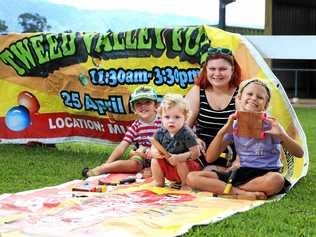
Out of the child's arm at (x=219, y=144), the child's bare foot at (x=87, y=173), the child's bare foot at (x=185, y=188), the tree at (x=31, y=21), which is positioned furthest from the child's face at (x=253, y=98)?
the tree at (x=31, y=21)

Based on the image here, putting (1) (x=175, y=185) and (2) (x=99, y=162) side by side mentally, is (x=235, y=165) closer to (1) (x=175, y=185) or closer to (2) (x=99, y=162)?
(1) (x=175, y=185)

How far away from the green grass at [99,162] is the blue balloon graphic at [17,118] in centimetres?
25

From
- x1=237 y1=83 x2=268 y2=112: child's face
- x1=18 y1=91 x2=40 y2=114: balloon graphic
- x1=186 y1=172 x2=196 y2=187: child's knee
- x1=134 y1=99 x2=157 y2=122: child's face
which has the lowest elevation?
x1=186 y1=172 x2=196 y2=187: child's knee

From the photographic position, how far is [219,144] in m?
5.26

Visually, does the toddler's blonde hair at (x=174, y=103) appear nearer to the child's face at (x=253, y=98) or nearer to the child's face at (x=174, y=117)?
the child's face at (x=174, y=117)

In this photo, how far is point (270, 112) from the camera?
6215mm

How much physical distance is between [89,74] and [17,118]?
46.2 inches

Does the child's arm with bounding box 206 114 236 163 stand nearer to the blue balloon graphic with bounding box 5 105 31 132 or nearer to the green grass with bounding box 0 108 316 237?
the green grass with bounding box 0 108 316 237

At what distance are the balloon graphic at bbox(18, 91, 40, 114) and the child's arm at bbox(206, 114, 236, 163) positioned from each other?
3.37 m

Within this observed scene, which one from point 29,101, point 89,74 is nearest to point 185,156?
point 89,74

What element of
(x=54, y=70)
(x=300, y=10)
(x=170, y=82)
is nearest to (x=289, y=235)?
(x=170, y=82)

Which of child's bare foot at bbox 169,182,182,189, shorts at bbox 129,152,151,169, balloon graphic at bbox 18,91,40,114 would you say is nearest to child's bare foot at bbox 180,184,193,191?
child's bare foot at bbox 169,182,182,189

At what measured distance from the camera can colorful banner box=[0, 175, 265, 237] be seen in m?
3.96

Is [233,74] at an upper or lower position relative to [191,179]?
upper
